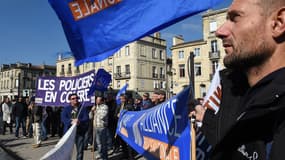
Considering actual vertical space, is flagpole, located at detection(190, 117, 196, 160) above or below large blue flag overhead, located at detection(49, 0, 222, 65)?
below

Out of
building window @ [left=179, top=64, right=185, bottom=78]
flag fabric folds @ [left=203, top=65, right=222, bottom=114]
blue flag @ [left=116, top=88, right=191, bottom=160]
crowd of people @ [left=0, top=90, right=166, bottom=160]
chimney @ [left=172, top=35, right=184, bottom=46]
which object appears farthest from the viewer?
chimney @ [left=172, top=35, right=184, bottom=46]

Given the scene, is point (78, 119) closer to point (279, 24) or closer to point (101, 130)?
point (101, 130)

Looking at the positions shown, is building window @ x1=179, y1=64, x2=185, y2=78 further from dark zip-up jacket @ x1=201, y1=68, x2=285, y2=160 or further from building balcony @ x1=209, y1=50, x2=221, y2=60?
dark zip-up jacket @ x1=201, y1=68, x2=285, y2=160

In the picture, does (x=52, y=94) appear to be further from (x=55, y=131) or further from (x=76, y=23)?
(x=76, y=23)

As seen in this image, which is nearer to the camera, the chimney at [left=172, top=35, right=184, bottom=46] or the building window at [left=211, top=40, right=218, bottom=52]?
the building window at [left=211, top=40, right=218, bottom=52]

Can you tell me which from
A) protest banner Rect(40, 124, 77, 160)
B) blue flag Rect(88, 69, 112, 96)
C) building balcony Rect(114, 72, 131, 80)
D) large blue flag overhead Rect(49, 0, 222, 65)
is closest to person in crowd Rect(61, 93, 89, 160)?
blue flag Rect(88, 69, 112, 96)

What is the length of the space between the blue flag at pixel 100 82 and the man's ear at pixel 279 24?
7.26 metres

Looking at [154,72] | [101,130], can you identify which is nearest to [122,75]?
[154,72]

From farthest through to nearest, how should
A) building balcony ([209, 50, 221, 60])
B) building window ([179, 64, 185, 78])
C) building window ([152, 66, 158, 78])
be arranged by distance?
building window ([152, 66, 158, 78]) → building window ([179, 64, 185, 78]) → building balcony ([209, 50, 221, 60])

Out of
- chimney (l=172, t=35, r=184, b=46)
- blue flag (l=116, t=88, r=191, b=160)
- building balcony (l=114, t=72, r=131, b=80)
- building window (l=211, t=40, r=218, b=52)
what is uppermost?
chimney (l=172, t=35, r=184, b=46)

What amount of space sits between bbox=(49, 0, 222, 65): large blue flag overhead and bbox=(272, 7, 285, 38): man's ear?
1424mm

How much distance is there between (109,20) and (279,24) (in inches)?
77.9

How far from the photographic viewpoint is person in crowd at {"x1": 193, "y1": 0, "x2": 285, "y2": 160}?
1.07 m

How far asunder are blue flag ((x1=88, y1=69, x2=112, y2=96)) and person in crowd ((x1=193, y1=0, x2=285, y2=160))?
22.5ft
